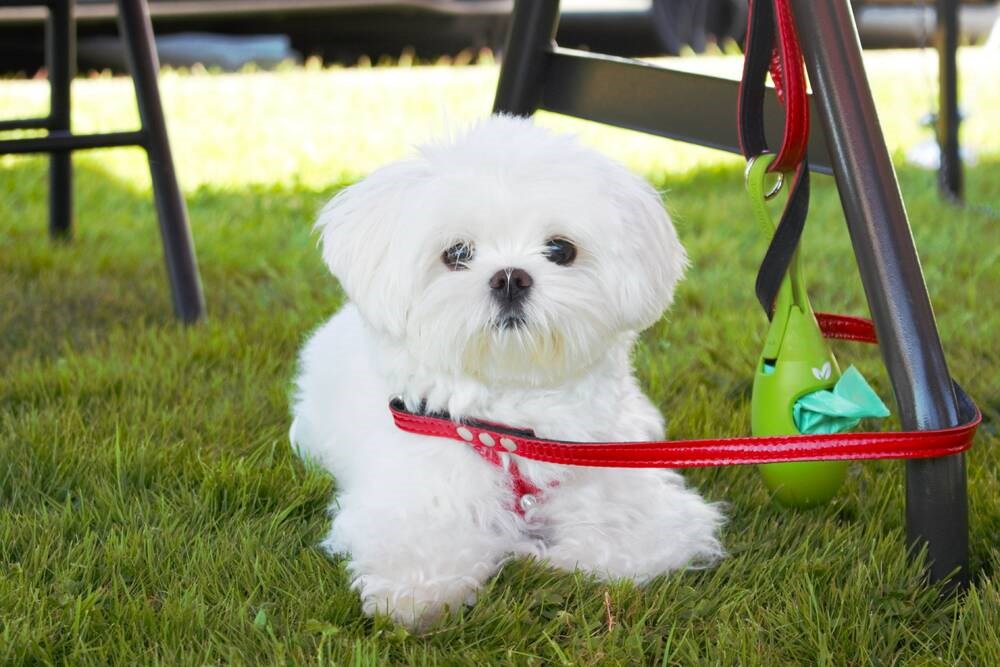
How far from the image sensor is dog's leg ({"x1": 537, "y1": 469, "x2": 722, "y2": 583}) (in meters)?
1.83

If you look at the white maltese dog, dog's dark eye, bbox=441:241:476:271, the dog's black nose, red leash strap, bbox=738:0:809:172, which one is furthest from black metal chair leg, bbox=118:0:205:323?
red leash strap, bbox=738:0:809:172

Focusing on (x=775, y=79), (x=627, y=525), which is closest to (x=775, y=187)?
(x=775, y=79)

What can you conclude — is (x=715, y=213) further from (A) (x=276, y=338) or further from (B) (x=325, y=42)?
(B) (x=325, y=42)

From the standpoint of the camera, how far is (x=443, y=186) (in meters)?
1.75

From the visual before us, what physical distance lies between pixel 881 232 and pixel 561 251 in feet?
1.57

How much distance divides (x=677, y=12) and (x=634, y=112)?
6.41 meters

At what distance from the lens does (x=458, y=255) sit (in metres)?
1.79

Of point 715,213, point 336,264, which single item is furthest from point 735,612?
point 715,213

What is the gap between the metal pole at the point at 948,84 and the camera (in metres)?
4.31

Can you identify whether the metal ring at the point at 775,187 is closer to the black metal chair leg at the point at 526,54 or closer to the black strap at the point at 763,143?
the black strap at the point at 763,143

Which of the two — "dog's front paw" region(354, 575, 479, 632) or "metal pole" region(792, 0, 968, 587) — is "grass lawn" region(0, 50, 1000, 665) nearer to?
"dog's front paw" region(354, 575, 479, 632)

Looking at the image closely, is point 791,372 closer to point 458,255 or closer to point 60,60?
point 458,255

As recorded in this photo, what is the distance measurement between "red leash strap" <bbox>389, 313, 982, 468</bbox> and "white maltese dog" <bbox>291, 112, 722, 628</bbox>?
0.13 ft

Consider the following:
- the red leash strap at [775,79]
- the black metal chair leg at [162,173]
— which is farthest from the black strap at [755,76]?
the black metal chair leg at [162,173]
